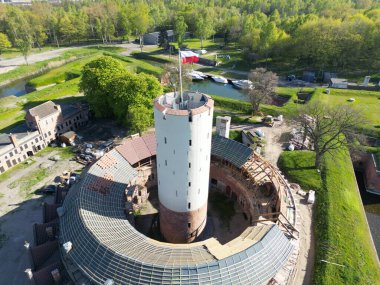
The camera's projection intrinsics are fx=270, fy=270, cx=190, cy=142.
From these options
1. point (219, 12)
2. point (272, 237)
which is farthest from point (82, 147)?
point (219, 12)

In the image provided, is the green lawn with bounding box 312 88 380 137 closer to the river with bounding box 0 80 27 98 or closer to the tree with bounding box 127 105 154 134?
the tree with bounding box 127 105 154 134

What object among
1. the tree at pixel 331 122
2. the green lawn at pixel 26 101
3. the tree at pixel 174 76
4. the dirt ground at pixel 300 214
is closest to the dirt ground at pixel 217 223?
the dirt ground at pixel 300 214

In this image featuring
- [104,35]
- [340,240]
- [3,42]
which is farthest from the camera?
[104,35]

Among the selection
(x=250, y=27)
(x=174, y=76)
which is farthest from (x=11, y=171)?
(x=250, y=27)

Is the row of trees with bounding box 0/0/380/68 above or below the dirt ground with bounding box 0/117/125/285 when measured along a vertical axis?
above

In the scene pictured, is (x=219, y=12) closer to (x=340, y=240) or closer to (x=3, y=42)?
(x=3, y=42)

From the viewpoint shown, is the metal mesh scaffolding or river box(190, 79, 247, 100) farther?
river box(190, 79, 247, 100)

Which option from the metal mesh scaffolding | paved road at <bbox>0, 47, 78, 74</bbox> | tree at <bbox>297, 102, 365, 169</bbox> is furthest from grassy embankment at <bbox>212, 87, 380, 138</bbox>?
paved road at <bbox>0, 47, 78, 74</bbox>

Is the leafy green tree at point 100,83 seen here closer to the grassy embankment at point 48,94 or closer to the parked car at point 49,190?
the grassy embankment at point 48,94
